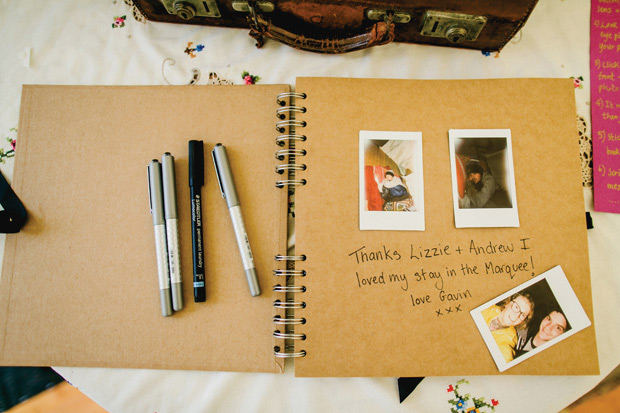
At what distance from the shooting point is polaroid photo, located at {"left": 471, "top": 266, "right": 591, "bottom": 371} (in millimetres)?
609

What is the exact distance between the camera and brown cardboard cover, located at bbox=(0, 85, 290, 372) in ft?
2.07

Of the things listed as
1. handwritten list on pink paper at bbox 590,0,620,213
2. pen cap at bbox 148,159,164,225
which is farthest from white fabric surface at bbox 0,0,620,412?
pen cap at bbox 148,159,164,225

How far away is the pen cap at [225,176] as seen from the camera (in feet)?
2.07

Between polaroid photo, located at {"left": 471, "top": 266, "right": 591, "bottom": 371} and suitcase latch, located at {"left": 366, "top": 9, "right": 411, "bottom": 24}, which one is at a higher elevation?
suitcase latch, located at {"left": 366, "top": 9, "right": 411, "bottom": 24}

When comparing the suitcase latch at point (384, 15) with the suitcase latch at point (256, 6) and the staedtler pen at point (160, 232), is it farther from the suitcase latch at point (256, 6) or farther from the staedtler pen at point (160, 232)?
the staedtler pen at point (160, 232)

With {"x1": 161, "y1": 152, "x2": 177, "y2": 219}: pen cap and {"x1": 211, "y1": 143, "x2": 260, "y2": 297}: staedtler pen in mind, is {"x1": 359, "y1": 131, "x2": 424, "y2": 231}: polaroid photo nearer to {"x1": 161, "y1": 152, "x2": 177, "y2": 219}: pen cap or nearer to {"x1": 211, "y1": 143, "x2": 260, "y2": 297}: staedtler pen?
{"x1": 211, "y1": 143, "x2": 260, "y2": 297}: staedtler pen

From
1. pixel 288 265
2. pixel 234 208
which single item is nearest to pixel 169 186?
pixel 234 208

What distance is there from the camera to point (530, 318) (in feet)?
2.02

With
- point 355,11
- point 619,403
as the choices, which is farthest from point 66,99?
point 619,403

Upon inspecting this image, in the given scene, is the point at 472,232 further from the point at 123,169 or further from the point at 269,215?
the point at 123,169

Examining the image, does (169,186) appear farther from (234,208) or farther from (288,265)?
(288,265)

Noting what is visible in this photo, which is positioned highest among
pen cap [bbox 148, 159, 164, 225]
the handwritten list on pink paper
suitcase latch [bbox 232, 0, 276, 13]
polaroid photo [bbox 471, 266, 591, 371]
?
suitcase latch [bbox 232, 0, 276, 13]

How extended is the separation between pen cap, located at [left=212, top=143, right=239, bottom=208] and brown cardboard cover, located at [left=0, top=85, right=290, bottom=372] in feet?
0.08

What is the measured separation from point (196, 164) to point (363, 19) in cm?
41
